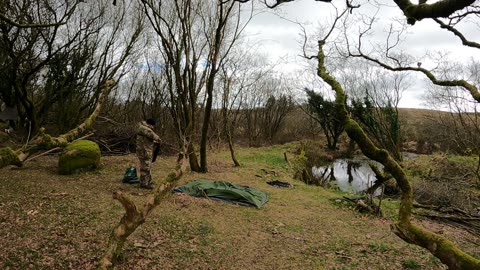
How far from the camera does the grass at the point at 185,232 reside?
469 cm

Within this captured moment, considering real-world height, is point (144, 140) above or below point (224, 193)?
above

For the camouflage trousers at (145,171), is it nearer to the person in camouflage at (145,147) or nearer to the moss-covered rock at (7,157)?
the person in camouflage at (145,147)

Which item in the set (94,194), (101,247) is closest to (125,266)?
(101,247)

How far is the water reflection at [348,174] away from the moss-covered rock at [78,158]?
9.13 metres

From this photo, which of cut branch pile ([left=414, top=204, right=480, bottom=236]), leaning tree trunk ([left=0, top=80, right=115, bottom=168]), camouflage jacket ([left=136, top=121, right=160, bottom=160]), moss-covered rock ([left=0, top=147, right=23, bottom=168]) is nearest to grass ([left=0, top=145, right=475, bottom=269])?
cut branch pile ([left=414, top=204, right=480, bottom=236])

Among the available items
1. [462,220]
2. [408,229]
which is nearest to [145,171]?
[408,229]

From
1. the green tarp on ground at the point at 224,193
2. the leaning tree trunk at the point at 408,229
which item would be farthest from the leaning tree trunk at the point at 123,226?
the green tarp on ground at the point at 224,193

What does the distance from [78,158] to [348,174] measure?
46.1ft

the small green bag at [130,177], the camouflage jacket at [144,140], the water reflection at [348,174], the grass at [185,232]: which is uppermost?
the camouflage jacket at [144,140]

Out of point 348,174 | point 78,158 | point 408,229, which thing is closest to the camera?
point 408,229

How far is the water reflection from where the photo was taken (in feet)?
49.1

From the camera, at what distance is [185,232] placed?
228 inches

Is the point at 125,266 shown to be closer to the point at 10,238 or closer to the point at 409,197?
the point at 10,238

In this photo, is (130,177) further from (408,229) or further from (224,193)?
(408,229)
